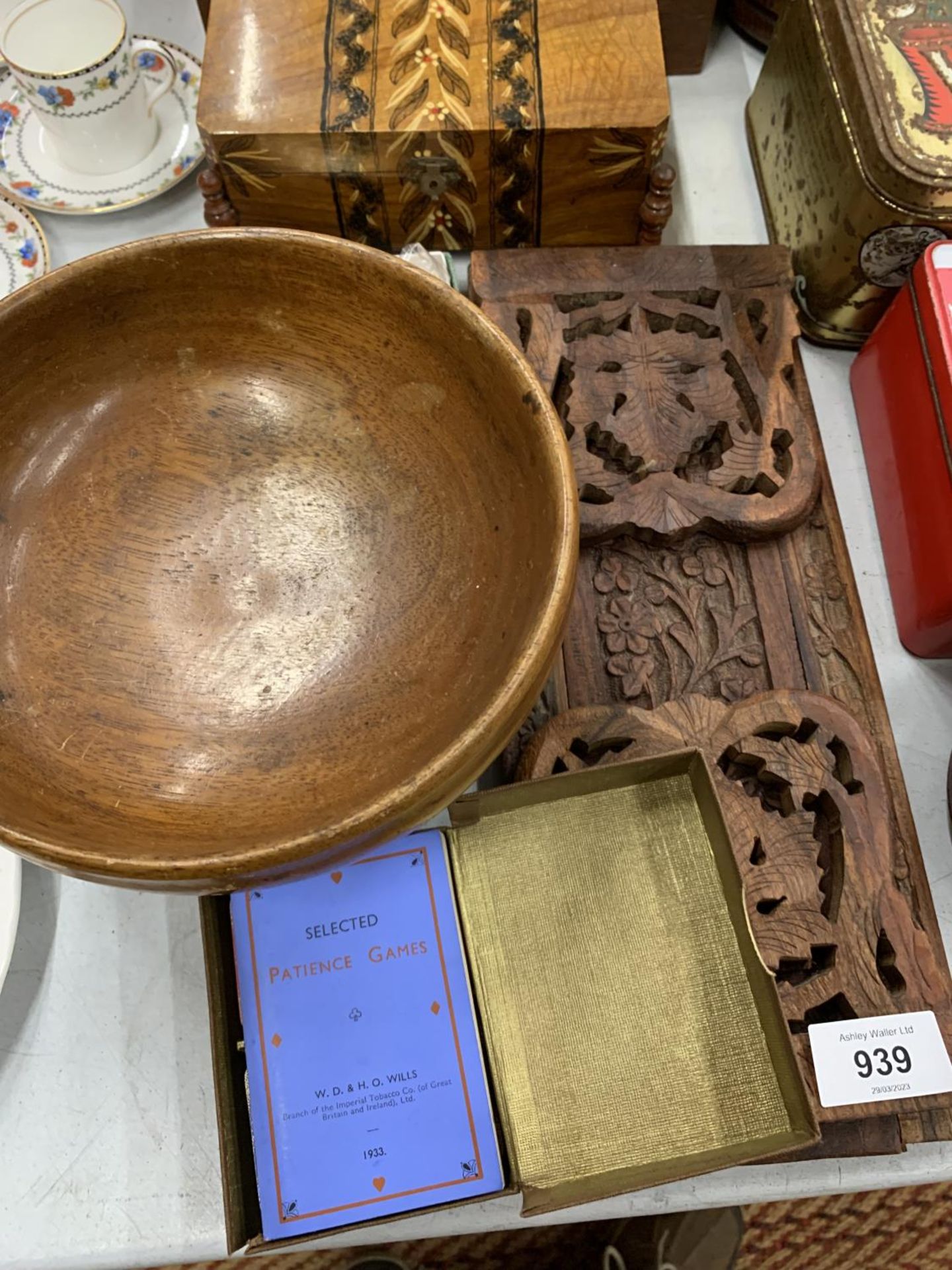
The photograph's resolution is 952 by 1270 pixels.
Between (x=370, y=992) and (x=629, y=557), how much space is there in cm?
36

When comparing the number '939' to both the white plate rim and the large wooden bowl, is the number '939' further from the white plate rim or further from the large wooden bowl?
the white plate rim

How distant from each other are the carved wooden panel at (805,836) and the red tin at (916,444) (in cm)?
14

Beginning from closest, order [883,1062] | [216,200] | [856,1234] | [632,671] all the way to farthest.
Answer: [883,1062] → [632,671] → [216,200] → [856,1234]

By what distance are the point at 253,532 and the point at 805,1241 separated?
1014 mm

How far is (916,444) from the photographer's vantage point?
0.74m

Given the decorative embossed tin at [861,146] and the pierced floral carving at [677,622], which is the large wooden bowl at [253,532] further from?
the decorative embossed tin at [861,146]

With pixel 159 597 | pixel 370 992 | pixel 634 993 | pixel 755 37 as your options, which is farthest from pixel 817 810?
pixel 755 37

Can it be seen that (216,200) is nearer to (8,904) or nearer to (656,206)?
(656,206)

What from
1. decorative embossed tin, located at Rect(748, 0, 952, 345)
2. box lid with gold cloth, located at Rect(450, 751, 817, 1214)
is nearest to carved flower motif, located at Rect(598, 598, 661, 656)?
Answer: box lid with gold cloth, located at Rect(450, 751, 817, 1214)

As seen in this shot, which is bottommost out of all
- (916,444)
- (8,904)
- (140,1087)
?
(140,1087)

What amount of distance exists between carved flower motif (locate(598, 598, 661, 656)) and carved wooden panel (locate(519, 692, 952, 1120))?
0.06m

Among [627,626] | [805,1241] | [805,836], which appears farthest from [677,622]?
[805,1241]

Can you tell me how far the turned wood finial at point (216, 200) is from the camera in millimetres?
781

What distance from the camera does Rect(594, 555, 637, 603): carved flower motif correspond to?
0.72 meters
